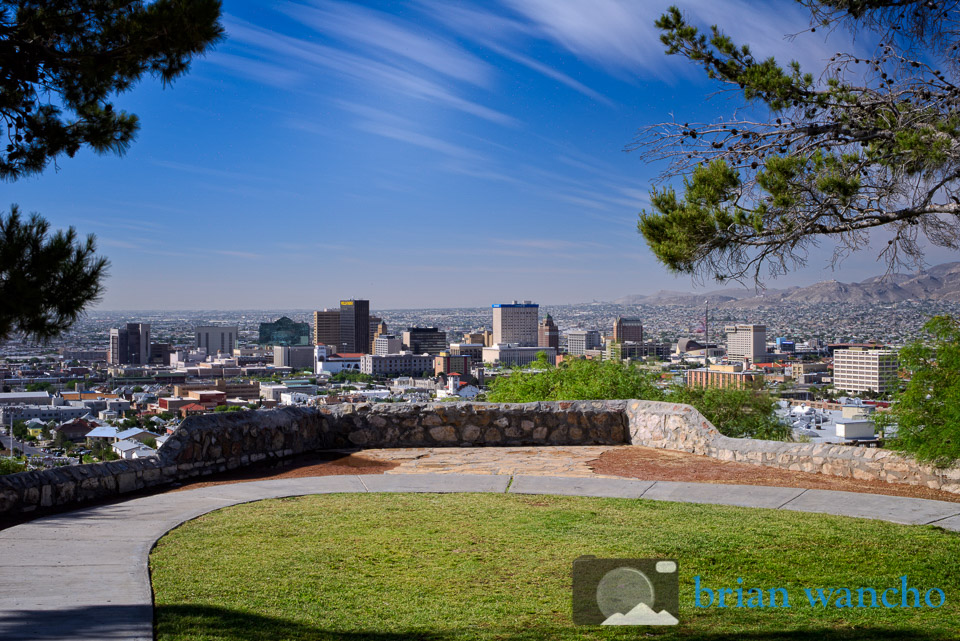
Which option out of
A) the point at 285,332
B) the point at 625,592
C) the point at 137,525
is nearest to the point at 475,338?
the point at 285,332

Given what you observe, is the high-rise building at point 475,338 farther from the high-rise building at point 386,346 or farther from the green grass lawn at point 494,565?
the green grass lawn at point 494,565

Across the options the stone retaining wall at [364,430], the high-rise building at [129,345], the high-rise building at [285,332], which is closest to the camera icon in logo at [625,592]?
the stone retaining wall at [364,430]

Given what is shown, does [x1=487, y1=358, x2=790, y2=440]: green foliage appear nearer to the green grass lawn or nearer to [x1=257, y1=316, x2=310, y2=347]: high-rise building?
the green grass lawn

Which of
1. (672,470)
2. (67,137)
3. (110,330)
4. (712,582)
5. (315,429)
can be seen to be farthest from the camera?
(110,330)

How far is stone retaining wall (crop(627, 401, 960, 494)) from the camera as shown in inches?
380

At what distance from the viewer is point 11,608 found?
4.72 metres

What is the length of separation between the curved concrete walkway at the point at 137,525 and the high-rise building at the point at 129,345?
2331 inches

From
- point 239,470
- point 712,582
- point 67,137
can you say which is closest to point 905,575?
point 712,582

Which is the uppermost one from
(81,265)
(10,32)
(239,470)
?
(10,32)

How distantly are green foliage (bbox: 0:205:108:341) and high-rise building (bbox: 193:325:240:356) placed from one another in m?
99.5

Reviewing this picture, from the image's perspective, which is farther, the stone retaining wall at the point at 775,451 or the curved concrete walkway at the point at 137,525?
the stone retaining wall at the point at 775,451

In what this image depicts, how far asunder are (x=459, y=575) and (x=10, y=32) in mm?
5112

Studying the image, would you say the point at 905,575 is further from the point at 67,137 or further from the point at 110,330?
the point at 110,330

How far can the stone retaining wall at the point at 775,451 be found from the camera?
31.7 ft
